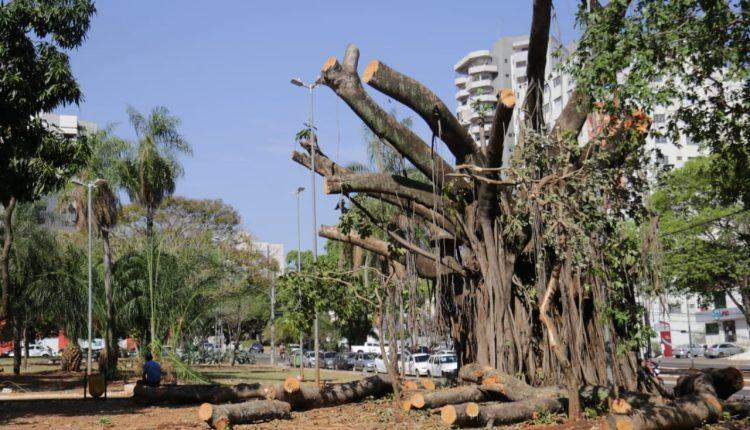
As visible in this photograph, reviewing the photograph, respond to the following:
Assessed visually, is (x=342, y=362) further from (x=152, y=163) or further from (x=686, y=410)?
(x=686, y=410)

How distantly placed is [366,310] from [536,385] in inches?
248

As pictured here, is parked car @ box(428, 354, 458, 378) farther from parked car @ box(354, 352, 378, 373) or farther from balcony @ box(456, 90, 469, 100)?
balcony @ box(456, 90, 469, 100)

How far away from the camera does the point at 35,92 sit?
61.1ft

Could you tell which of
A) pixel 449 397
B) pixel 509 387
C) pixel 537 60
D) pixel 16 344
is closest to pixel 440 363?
pixel 16 344

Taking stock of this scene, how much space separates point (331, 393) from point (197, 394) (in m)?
3.43

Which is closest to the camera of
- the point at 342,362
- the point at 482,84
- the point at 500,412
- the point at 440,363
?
the point at 500,412

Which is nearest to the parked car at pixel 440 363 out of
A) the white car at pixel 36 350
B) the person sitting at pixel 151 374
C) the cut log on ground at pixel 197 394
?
the person sitting at pixel 151 374

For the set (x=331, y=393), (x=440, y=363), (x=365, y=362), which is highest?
(x=331, y=393)

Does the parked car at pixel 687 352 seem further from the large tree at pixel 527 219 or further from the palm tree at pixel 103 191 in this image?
the large tree at pixel 527 219

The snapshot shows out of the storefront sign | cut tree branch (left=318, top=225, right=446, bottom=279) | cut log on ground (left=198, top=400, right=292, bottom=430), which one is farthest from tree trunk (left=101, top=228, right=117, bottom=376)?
the storefront sign

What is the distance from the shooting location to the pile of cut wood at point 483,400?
43.1 feet

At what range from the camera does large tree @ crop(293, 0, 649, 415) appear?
13664 millimetres

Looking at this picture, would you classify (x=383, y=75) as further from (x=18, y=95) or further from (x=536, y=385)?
(x=18, y=95)

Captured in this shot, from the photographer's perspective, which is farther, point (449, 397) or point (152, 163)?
point (152, 163)
